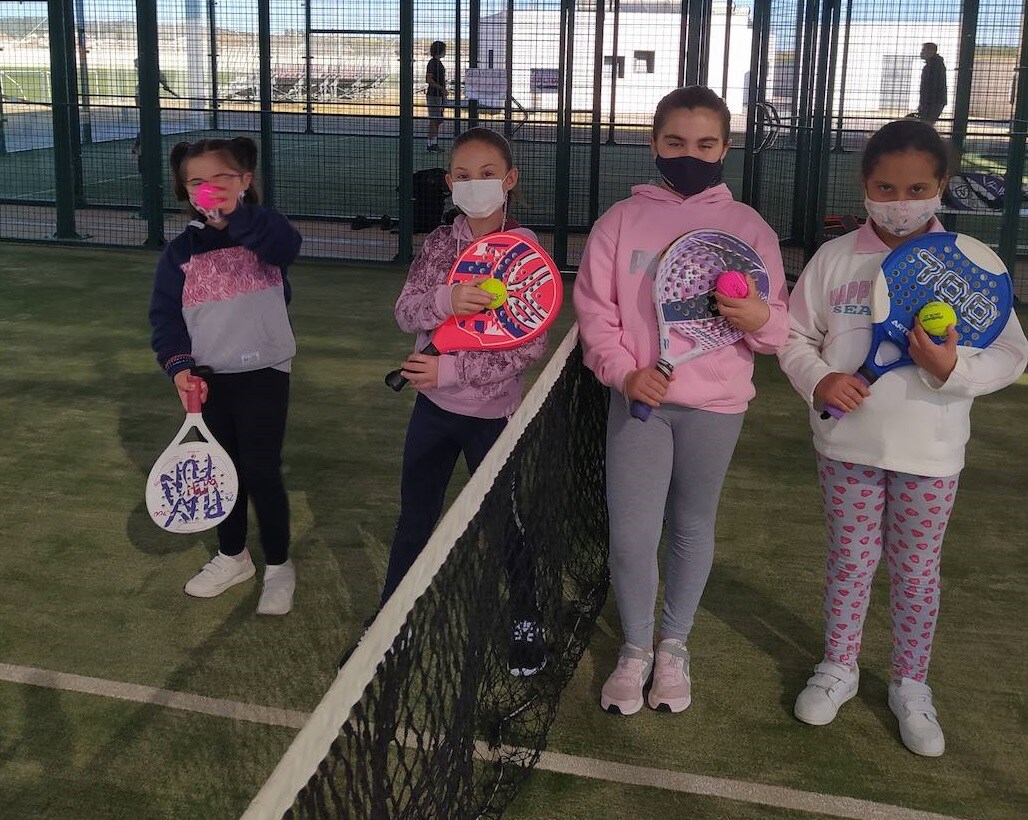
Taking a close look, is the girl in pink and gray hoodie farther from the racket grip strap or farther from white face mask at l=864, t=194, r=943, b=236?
white face mask at l=864, t=194, r=943, b=236

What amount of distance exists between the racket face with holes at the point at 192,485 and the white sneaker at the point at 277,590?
0.42 m

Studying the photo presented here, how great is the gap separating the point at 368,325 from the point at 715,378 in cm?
575

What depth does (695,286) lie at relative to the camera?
313 centimetres

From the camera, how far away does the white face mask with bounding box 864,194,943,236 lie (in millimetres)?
3084

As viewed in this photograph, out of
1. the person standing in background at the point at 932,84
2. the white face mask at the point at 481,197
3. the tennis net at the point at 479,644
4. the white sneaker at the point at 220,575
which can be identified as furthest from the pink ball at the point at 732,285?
the person standing in background at the point at 932,84

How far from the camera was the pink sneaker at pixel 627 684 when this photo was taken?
3520 mm

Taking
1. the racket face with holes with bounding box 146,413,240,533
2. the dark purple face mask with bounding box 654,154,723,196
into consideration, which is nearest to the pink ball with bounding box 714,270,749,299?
the dark purple face mask with bounding box 654,154,723,196

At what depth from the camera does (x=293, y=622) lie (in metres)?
4.11

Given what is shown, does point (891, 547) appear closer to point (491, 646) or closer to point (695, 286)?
point (695, 286)

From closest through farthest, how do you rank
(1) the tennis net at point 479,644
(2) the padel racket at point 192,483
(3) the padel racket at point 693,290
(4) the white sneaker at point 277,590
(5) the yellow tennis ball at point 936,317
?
(1) the tennis net at point 479,644
(5) the yellow tennis ball at point 936,317
(3) the padel racket at point 693,290
(2) the padel racket at point 192,483
(4) the white sneaker at point 277,590


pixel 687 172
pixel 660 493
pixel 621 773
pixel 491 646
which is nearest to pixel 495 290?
pixel 687 172

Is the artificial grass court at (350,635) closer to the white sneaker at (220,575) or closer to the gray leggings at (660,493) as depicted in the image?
the white sneaker at (220,575)

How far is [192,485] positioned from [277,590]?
1.84 ft

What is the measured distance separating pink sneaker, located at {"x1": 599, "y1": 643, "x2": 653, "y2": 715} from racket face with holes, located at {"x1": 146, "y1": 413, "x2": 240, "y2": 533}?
1.31 m
